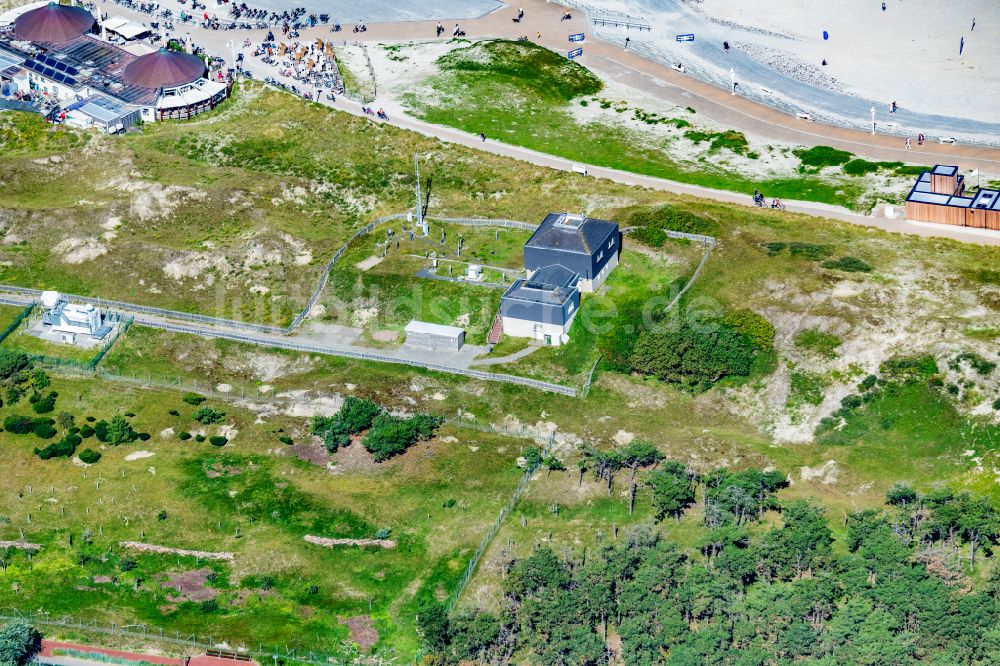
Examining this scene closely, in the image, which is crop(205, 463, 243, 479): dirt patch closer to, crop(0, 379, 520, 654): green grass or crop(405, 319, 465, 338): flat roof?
crop(0, 379, 520, 654): green grass

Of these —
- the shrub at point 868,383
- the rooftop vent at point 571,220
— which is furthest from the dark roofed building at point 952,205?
the rooftop vent at point 571,220

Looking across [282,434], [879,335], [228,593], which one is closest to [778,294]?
[879,335]

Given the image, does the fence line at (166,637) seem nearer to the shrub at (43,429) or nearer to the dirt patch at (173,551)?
the dirt patch at (173,551)

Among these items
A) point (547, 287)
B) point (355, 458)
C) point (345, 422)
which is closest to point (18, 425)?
point (345, 422)

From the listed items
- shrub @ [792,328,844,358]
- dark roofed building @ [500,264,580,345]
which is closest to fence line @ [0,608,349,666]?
dark roofed building @ [500,264,580,345]

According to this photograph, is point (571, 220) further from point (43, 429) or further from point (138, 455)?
point (43, 429)

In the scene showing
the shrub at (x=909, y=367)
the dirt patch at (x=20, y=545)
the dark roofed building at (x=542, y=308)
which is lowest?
the dirt patch at (x=20, y=545)
